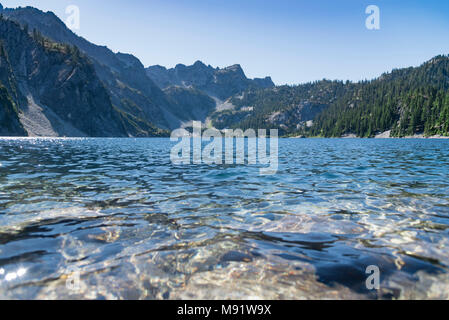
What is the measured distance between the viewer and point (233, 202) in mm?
12375

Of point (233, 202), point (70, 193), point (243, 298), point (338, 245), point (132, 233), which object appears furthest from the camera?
point (70, 193)

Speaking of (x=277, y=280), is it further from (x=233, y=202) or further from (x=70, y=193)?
(x=70, y=193)

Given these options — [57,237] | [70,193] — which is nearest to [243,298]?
[57,237]

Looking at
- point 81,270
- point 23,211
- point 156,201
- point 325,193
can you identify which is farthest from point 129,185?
point 325,193

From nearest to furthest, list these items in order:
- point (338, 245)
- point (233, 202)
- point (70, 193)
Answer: point (338, 245), point (233, 202), point (70, 193)

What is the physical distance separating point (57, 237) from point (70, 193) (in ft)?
21.6

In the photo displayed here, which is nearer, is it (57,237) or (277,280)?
(277,280)

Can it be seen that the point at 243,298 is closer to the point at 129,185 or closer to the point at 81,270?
the point at 81,270

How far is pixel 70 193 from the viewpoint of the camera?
13773mm

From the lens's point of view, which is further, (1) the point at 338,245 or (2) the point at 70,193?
(2) the point at 70,193

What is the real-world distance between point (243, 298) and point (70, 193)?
1210cm
